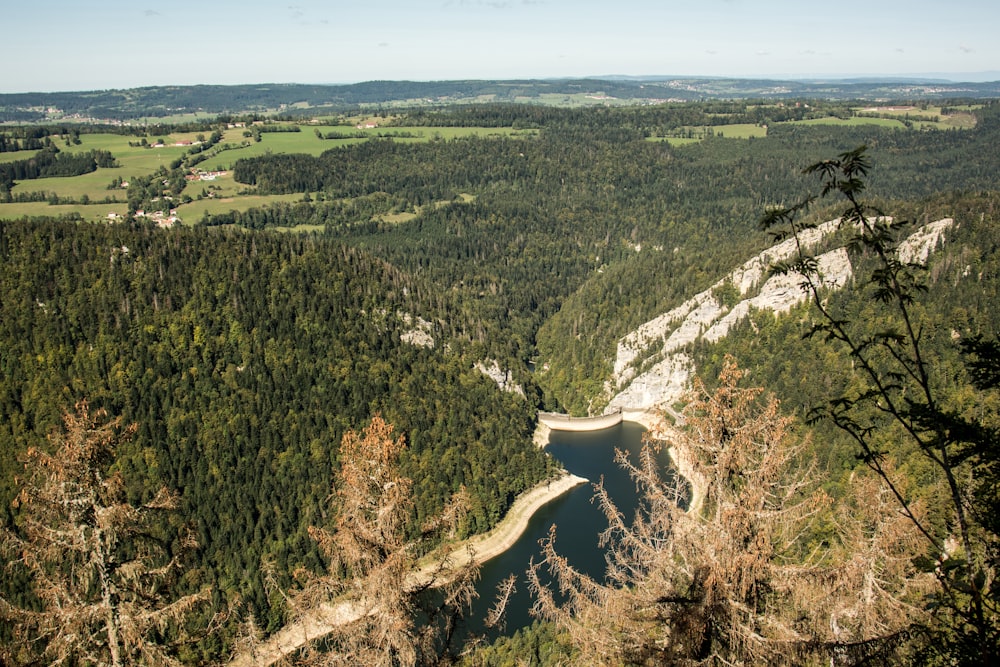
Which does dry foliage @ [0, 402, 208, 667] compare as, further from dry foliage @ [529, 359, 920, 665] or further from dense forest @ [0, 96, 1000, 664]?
dense forest @ [0, 96, 1000, 664]

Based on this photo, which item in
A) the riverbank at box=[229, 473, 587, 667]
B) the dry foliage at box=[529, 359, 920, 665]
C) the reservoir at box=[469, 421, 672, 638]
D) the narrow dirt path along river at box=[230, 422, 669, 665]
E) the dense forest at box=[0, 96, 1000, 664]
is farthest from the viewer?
the dense forest at box=[0, 96, 1000, 664]

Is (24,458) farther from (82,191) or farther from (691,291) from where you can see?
(82,191)

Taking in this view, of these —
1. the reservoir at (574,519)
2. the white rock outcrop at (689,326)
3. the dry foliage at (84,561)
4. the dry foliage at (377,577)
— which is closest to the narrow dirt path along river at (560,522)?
the reservoir at (574,519)

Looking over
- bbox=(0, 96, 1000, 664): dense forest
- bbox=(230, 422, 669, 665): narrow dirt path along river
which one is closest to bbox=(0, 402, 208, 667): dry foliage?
bbox=(0, 96, 1000, 664): dense forest

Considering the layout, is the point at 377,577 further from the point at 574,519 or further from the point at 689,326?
the point at 689,326

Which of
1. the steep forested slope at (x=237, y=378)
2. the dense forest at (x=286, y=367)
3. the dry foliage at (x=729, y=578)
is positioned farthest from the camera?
the steep forested slope at (x=237, y=378)

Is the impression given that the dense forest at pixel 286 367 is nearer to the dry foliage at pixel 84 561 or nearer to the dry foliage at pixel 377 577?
the dry foliage at pixel 377 577

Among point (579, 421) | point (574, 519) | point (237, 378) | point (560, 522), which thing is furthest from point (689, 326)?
point (237, 378)
